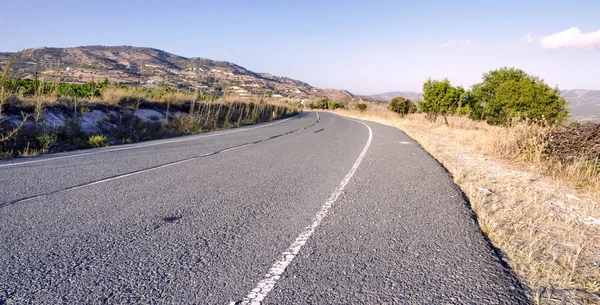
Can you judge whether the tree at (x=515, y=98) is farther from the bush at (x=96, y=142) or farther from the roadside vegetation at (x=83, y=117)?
the bush at (x=96, y=142)

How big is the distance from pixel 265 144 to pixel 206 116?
389 inches

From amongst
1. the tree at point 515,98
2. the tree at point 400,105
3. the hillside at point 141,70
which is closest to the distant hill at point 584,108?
the tree at point 515,98

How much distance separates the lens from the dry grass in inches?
120

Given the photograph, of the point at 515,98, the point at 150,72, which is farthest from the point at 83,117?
the point at 150,72

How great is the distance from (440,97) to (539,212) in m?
27.4

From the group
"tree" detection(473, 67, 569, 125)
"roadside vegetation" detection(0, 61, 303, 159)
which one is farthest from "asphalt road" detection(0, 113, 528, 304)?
"tree" detection(473, 67, 569, 125)

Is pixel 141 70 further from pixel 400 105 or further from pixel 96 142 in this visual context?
pixel 96 142

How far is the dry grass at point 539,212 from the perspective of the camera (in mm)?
3045

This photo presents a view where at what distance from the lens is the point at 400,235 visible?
398cm

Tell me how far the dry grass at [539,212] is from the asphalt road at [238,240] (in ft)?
0.79

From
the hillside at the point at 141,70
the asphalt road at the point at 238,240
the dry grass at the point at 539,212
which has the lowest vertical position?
the asphalt road at the point at 238,240

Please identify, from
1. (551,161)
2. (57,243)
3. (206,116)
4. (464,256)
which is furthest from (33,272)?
(206,116)

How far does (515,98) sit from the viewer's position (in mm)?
23188

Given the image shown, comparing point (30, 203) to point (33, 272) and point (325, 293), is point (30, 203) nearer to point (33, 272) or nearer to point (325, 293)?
point (33, 272)
